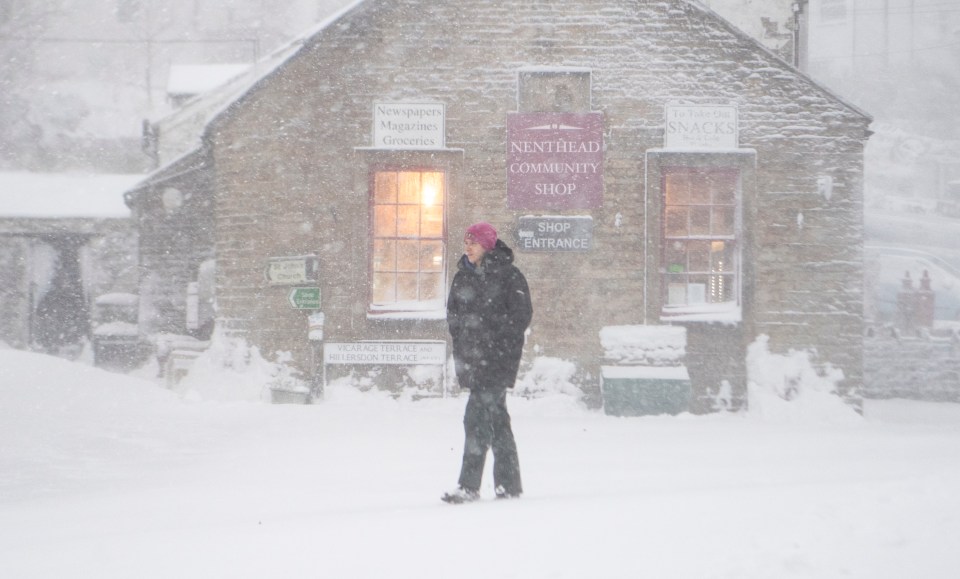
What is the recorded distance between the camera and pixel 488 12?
10.8 m

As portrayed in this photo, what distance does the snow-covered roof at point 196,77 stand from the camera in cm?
2458

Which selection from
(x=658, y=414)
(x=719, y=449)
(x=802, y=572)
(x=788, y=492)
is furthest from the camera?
(x=658, y=414)

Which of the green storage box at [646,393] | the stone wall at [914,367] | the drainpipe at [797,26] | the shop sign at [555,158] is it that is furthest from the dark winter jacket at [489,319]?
the stone wall at [914,367]

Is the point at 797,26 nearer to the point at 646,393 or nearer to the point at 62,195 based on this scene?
the point at 646,393

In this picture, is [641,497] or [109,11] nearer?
[641,497]

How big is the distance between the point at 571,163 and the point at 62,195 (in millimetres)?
17701

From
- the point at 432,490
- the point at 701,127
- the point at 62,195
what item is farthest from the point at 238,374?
the point at 62,195

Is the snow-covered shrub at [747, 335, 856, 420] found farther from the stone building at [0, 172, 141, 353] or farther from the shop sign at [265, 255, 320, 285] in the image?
the stone building at [0, 172, 141, 353]

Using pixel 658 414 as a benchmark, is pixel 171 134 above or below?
above

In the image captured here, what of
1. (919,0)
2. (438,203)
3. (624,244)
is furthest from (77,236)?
(919,0)

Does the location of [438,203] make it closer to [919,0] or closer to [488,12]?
[488,12]

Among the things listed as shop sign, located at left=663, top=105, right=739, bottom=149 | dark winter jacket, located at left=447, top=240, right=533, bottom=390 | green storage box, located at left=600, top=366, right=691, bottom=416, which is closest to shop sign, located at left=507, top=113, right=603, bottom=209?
shop sign, located at left=663, top=105, right=739, bottom=149

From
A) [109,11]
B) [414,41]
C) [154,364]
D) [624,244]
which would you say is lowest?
[154,364]

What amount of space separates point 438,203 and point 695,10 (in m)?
3.96
